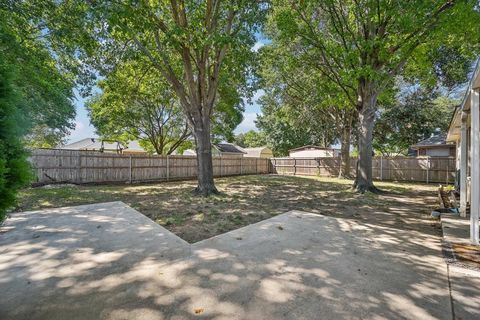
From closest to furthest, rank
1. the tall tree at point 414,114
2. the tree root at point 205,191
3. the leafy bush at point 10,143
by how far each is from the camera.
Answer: the leafy bush at point 10,143, the tree root at point 205,191, the tall tree at point 414,114

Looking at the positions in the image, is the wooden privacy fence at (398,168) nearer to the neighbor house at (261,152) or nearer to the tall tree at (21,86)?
the neighbor house at (261,152)

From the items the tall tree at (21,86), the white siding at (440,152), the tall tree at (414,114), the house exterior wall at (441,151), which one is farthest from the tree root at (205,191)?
the white siding at (440,152)

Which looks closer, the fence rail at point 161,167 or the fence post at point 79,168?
the fence rail at point 161,167

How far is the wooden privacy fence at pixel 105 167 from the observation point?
9.45 m

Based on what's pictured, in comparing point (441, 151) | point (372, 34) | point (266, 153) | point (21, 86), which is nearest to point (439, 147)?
point (441, 151)

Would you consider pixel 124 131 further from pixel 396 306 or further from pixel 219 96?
pixel 396 306

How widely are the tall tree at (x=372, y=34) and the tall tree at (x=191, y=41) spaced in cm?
219

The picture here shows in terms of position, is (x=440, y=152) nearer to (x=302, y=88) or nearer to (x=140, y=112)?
(x=302, y=88)

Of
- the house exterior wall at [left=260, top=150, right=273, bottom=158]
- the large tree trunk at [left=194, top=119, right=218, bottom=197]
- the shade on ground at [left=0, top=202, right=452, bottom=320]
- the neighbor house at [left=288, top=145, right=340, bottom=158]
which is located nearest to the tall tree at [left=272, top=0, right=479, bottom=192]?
the large tree trunk at [left=194, top=119, right=218, bottom=197]

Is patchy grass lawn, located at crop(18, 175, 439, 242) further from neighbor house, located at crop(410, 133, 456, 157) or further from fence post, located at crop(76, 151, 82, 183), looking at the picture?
neighbor house, located at crop(410, 133, 456, 157)

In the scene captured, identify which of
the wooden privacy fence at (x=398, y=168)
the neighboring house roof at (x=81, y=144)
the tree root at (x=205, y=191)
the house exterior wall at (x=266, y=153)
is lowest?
the tree root at (x=205, y=191)

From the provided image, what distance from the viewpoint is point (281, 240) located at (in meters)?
3.59

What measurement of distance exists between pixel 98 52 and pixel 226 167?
10.4 meters

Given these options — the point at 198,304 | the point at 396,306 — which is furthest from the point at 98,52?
the point at 396,306
